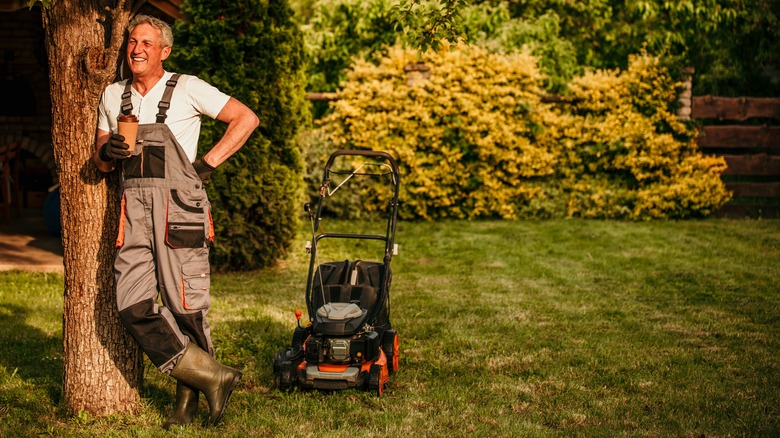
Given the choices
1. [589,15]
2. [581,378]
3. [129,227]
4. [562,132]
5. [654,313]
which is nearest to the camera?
[129,227]

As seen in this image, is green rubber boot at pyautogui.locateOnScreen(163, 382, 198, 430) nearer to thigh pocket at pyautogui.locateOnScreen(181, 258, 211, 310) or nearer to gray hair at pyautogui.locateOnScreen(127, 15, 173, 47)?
thigh pocket at pyautogui.locateOnScreen(181, 258, 211, 310)

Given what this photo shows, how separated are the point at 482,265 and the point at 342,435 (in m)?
4.93

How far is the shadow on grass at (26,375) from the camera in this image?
170 inches

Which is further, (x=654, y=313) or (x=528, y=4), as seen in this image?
(x=528, y=4)

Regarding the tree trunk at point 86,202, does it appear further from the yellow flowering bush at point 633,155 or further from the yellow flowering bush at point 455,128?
the yellow flowering bush at point 633,155

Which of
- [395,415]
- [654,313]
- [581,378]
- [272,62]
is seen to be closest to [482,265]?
[654,313]

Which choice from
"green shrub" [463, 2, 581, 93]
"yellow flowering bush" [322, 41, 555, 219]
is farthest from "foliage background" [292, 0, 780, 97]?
"yellow flowering bush" [322, 41, 555, 219]

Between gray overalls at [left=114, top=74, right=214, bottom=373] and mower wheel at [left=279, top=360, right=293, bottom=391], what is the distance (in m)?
0.88

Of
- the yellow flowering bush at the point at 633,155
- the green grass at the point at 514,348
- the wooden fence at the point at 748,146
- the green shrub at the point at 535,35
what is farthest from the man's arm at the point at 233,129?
the green shrub at the point at 535,35

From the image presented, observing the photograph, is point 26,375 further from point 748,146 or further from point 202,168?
point 748,146

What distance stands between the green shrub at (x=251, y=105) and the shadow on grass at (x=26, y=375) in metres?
2.17

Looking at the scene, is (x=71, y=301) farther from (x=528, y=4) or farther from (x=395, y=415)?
(x=528, y=4)

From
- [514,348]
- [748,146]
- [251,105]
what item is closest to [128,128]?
[514,348]

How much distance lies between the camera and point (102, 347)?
4242 mm
